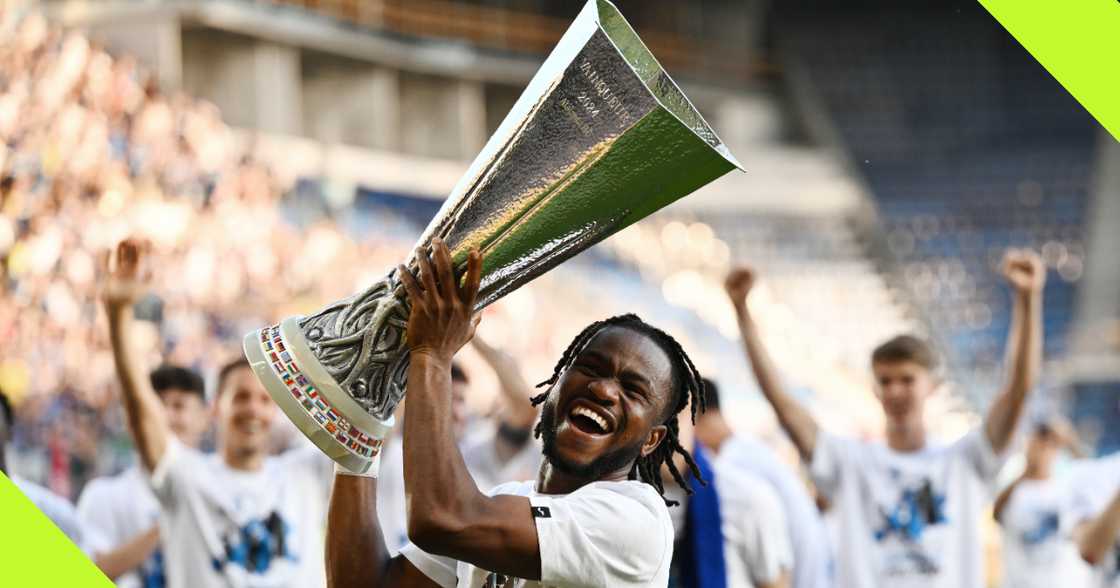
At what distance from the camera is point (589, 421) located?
87.5 inches

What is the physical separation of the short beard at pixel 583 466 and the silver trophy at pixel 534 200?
0.19 m

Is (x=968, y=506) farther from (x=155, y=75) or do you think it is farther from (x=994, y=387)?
(x=994, y=387)

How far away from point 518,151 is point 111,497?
3431mm

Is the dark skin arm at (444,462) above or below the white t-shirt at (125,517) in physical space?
above

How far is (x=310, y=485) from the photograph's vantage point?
15.0 ft

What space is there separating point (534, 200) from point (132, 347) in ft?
6.02

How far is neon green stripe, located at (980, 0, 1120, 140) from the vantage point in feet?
14.6

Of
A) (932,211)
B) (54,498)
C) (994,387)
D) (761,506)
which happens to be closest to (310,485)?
(54,498)

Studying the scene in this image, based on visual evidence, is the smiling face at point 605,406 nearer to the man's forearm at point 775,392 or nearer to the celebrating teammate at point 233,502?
the man's forearm at point 775,392

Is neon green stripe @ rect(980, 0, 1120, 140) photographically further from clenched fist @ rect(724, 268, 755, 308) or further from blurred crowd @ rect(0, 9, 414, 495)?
blurred crowd @ rect(0, 9, 414, 495)

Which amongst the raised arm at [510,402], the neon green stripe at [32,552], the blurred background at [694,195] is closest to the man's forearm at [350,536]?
the neon green stripe at [32,552]

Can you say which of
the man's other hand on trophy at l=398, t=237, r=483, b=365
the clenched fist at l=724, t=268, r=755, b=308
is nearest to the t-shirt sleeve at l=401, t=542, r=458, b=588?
the man's other hand on trophy at l=398, t=237, r=483, b=365

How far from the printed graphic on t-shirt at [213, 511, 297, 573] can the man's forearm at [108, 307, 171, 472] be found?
0.98ft

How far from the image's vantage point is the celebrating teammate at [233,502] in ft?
14.1
